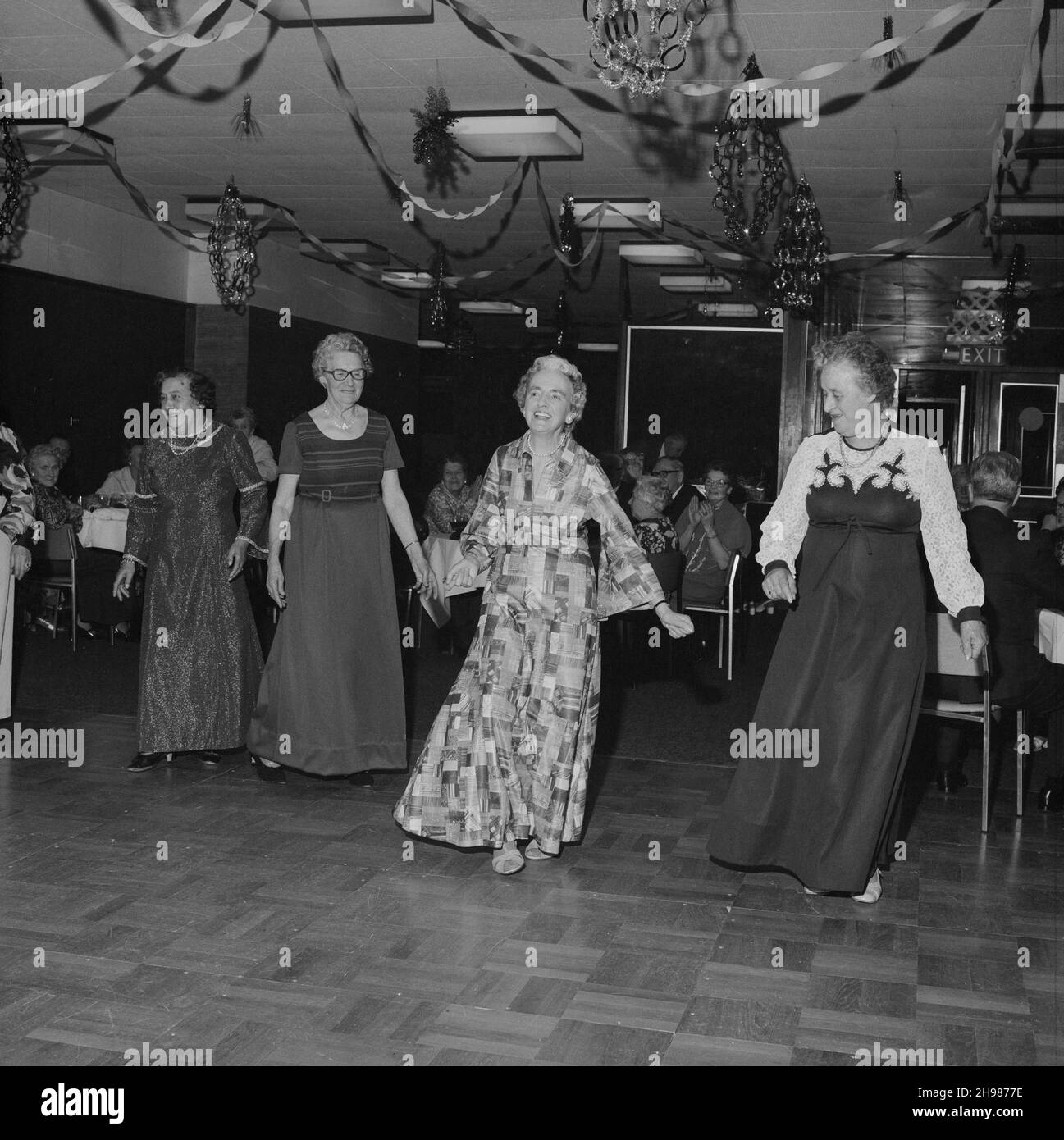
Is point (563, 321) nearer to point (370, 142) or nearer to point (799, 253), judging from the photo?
point (370, 142)

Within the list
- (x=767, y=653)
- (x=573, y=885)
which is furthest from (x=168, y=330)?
(x=573, y=885)

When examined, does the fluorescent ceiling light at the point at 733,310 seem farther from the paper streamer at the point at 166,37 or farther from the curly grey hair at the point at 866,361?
the curly grey hair at the point at 866,361

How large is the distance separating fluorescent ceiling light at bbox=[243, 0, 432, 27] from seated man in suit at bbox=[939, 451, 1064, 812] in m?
3.20

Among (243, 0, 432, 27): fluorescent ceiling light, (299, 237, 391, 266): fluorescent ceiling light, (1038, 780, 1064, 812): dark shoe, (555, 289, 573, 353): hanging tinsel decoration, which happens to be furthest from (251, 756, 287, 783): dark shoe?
(299, 237, 391, 266): fluorescent ceiling light

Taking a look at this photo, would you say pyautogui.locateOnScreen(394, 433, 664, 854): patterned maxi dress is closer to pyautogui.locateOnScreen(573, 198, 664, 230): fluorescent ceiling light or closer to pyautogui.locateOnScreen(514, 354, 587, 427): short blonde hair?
pyautogui.locateOnScreen(514, 354, 587, 427): short blonde hair

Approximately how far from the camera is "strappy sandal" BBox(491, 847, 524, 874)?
4.12 metres

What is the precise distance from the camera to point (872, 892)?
3984 mm

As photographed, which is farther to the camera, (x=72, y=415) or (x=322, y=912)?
(x=72, y=415)

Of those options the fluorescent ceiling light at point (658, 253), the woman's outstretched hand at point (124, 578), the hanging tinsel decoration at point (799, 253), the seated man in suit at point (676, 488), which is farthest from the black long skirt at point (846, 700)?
the fluorescent ceiling light at point (658, 253)

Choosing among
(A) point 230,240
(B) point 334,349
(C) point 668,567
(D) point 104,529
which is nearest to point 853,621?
(B) point 334,349

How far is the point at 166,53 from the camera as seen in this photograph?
7.05 m

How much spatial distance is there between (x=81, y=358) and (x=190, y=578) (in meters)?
6.92
